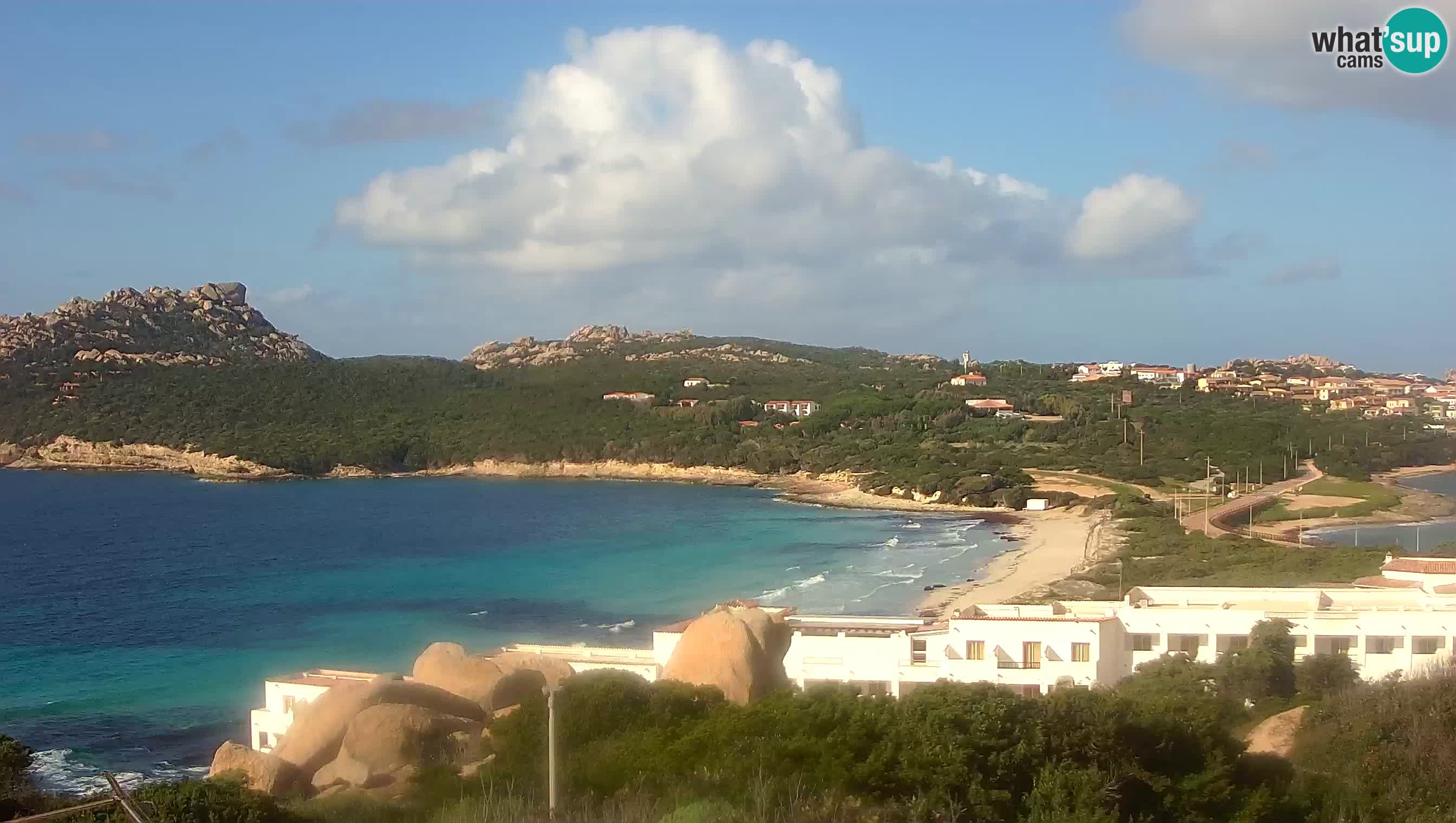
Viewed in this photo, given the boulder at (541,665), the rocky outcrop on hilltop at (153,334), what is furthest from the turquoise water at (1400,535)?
the rocky outcrop on hilltop at (153,334)

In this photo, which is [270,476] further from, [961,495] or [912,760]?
[912,760]

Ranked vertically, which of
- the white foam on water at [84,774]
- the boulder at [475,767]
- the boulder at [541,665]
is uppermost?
the boulder at [541,665]

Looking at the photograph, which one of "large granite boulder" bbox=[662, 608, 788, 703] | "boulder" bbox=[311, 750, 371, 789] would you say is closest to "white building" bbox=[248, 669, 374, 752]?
"boulder" bbox=[311, 750, 371, 789]

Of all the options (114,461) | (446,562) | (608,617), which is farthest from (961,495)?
(114,461)

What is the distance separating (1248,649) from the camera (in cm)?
1620

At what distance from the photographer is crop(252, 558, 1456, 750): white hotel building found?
1672 cm

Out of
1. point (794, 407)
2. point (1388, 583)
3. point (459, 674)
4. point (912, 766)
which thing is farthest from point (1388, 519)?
point (794, 407)

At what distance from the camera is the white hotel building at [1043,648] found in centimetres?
1672

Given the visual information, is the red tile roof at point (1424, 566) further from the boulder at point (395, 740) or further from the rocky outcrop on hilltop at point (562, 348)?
the rocky outcrop on hilltop at point (562, 348)

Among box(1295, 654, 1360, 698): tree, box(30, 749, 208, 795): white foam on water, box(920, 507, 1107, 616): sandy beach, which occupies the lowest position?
box(30, 749, 208, 795): white foam on water

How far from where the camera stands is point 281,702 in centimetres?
1662

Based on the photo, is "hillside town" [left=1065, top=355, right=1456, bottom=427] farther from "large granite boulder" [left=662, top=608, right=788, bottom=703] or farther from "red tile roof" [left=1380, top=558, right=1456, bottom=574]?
"large granite boulder" [left=662, top=608, right=788, bottom=703]

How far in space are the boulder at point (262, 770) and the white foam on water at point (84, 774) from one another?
253 inches

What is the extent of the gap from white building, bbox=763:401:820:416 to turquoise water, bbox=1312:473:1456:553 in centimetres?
5150
